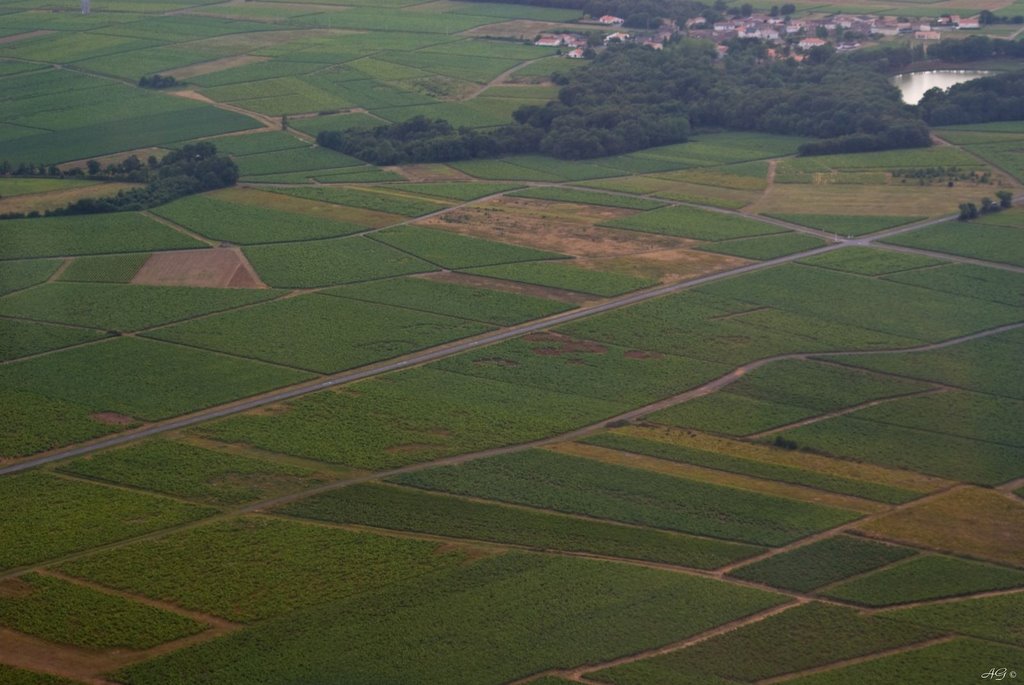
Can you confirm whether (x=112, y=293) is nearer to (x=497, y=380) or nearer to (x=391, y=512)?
(x=497, y=380)

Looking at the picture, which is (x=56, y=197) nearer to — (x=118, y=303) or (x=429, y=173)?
(x=118, y=303)

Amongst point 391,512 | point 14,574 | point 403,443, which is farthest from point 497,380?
point 14,574

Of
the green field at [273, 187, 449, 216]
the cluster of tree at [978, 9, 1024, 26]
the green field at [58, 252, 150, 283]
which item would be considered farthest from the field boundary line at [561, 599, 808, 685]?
the cluster of tree at [978, 9, 1024, 26]

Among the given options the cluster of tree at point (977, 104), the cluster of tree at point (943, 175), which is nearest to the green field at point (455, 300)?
the cluster of tree at point (943, 175)

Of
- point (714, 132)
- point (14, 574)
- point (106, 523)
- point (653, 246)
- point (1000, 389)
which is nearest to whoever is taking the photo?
point (14, 574)

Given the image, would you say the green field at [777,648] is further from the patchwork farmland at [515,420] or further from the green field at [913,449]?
the green field at [913,449]

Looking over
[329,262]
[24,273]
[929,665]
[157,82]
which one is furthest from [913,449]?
[157,82]
